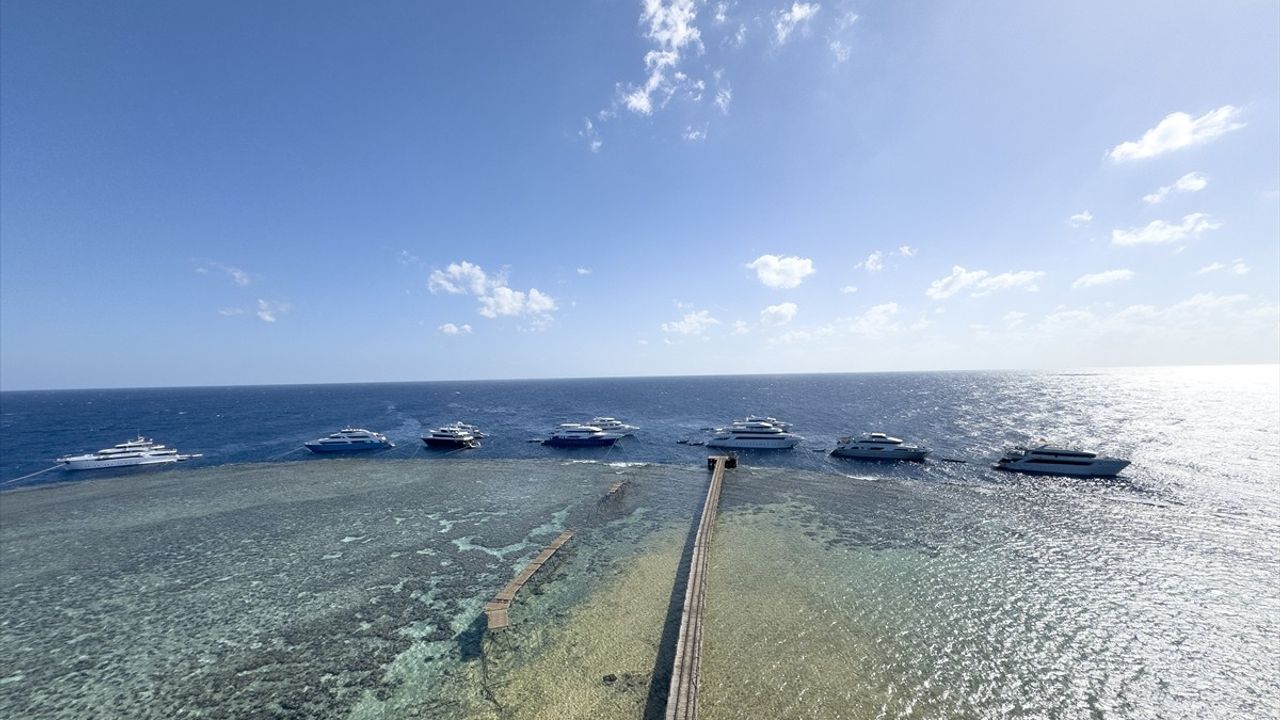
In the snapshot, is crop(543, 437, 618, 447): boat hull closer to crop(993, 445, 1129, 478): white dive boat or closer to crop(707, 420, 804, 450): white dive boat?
crop(707, 420, 804, 450): white dive boat

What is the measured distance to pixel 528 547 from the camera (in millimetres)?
38375

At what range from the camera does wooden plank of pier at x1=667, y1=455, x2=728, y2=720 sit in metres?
19.7

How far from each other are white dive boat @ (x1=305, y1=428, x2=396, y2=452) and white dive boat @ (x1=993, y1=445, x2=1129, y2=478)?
106730mm

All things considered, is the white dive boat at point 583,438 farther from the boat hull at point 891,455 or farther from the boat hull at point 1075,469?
the boat hull at point 1075,469

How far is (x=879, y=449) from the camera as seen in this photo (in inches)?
2761

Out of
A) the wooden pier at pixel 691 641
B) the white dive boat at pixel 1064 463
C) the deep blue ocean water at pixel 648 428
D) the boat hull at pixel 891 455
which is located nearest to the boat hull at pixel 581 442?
the deep blue ocean water at pixel 648 428

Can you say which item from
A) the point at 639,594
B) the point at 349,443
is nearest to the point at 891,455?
the point at 639,594

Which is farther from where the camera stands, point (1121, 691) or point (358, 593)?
point (358, 593)

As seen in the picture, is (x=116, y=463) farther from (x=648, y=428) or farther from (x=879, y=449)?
(x=879, y=449)

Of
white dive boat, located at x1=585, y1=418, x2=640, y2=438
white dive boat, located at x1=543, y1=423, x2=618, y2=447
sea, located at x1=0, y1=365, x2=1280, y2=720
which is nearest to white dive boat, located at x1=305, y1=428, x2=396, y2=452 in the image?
sea, located at x1=0, y1=365, x2=1280, y2=720

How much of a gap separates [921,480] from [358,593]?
207ft

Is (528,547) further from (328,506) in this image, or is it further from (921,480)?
(921,480)

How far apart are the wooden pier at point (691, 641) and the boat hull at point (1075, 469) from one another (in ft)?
170

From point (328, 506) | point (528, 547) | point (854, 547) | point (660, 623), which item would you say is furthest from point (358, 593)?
point (854, 547)
